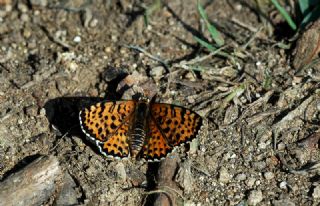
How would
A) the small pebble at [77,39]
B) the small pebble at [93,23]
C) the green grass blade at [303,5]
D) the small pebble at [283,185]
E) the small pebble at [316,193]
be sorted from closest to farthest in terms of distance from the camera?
the small pebble at [316,193] → the small pebble at [283,185] → the green grass blade at [303,5] → the small pebble at [77,39] → the small pebble at [93,23]

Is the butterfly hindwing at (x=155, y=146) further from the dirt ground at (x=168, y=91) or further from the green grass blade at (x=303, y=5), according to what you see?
the green grass blade at (x=303, y=5)

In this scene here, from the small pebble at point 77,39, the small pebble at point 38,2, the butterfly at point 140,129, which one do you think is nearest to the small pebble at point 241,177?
the butterfly at point 140,129

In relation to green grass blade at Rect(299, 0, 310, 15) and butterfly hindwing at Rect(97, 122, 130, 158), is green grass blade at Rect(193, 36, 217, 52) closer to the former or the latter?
green grass blade at Rect(299, 0, 310, 15)

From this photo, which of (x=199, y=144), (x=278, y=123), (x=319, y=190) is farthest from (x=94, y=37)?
(x=319, y=190)

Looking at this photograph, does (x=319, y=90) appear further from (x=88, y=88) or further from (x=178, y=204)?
(x=88, y=88)

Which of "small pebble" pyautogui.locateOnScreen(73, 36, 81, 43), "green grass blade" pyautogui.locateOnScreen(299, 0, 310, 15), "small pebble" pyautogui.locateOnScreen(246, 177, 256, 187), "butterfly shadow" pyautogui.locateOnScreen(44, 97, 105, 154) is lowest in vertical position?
"small pebble" pyautogui.locateOnScreen(246, 177, 256, 187)

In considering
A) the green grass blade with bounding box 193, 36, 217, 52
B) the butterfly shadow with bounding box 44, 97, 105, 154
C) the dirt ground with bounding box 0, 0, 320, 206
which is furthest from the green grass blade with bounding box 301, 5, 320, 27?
the butterfly shadow with bounding box 44, 97, 105, 154

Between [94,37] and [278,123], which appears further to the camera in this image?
[94,37]
